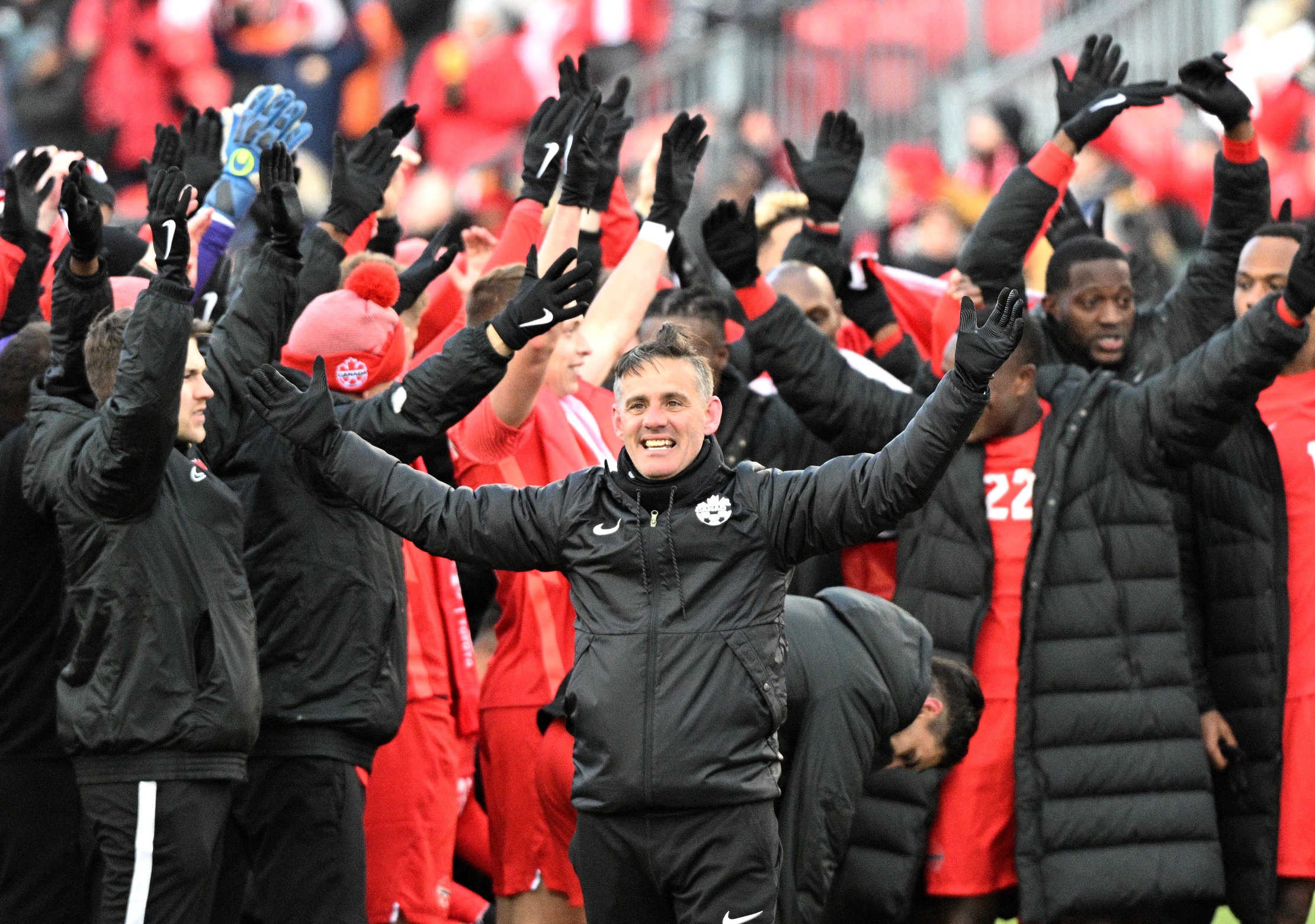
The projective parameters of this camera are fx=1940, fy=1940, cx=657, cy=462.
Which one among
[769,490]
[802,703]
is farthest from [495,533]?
[802,703]

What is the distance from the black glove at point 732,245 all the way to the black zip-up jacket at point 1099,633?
84cm

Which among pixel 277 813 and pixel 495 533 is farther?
pixel 277 813

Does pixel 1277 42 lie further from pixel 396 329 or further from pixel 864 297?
pixel 396 329

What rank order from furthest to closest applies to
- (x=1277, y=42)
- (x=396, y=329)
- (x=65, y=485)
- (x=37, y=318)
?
(x=1277, y=42) < (x=37, y=318) < (x=396, y=329) < (x=65, y=485)

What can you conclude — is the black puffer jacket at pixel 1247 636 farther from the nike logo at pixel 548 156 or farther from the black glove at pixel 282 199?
the black glove at pixel 282 199

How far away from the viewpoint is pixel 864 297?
22.5 ft

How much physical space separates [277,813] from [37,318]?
1976 mm

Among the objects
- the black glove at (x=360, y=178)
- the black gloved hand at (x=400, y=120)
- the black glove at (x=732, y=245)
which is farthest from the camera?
the black glove at (x=732, y=245)

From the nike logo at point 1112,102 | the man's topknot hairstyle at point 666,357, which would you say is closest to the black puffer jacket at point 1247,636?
the nike logo at point 1112,102

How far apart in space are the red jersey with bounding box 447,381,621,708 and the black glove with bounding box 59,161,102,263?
1.16 m

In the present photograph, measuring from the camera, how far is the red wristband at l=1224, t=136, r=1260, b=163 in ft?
20.0

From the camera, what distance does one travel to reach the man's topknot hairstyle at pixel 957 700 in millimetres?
→ 5086

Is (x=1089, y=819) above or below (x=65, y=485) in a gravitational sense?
below

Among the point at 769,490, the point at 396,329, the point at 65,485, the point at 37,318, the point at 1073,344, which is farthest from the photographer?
the point at 1073,344
